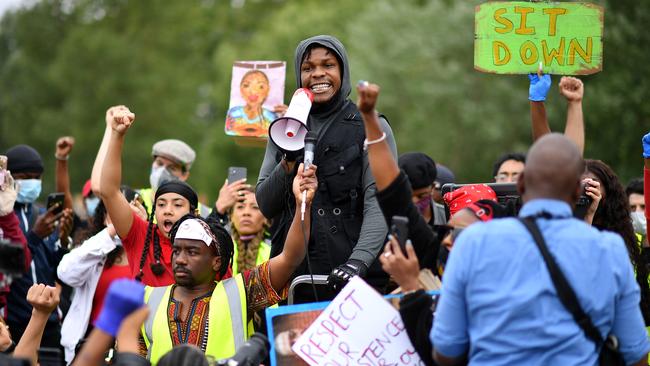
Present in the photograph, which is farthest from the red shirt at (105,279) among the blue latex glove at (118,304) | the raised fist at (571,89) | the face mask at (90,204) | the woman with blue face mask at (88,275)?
the blue latex glove at (118,304)

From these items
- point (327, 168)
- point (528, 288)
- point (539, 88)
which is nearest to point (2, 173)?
point (327, 168)

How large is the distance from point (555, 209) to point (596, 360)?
26.1 inches

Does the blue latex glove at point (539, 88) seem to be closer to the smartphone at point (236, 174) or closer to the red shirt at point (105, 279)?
the smartphone at point (236, 174)

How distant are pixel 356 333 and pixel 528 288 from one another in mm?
1128

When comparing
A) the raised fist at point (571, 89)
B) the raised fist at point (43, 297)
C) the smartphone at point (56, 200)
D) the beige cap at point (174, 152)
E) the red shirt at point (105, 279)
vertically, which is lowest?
the red shirt at point (105, 279)

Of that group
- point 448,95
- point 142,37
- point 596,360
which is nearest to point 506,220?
point 596,360

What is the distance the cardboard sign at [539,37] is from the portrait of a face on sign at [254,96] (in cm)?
232

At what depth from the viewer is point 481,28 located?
6520 millimetres

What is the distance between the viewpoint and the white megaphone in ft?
20.3

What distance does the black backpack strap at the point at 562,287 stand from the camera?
14.3ft

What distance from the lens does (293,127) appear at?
6191 mm

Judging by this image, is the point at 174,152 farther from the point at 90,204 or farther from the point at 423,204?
the point at 423,204

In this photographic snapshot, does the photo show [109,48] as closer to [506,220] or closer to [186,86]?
[186,86]

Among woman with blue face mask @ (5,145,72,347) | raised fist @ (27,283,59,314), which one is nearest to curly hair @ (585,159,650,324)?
raised fist @ (27,283,59,314)
